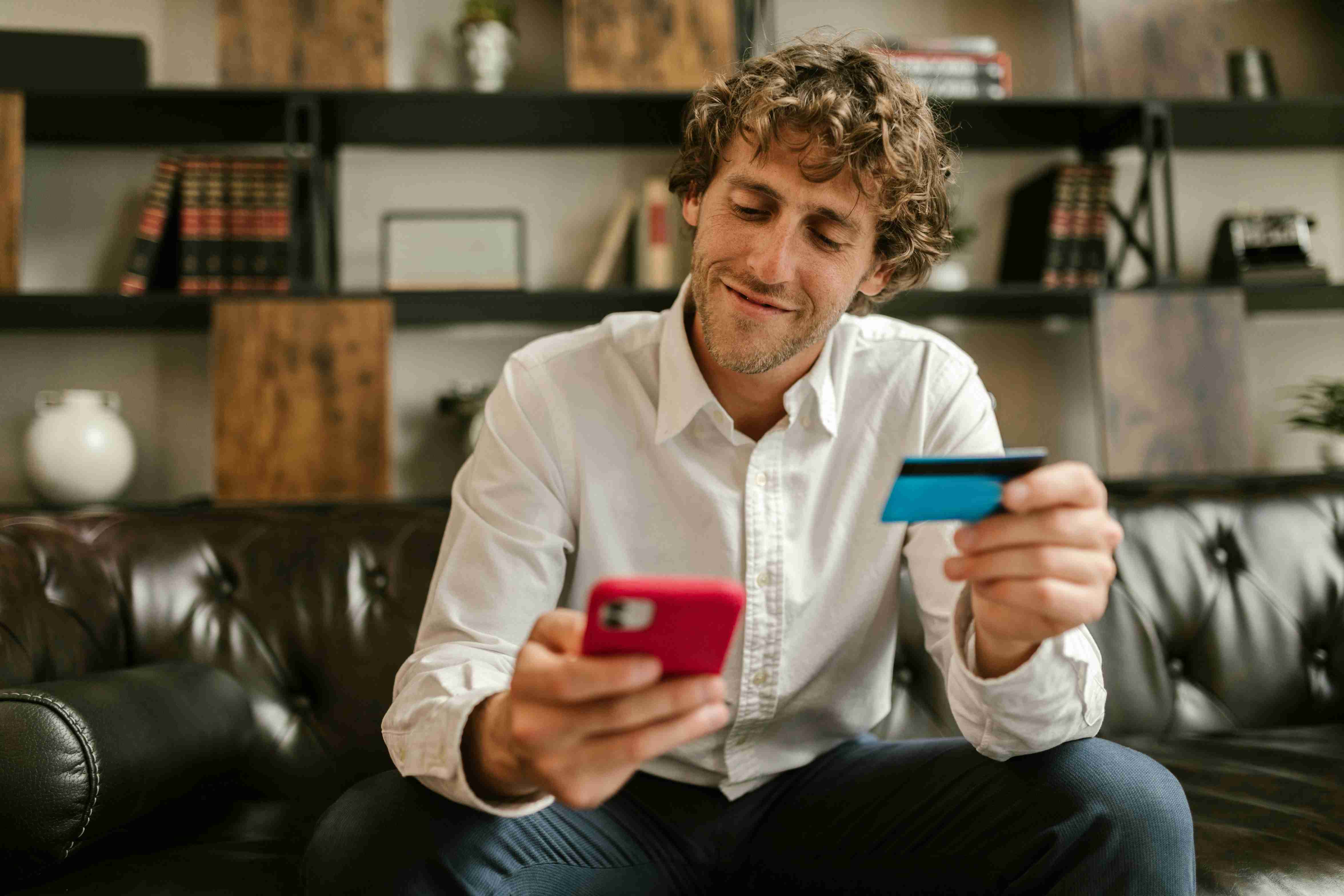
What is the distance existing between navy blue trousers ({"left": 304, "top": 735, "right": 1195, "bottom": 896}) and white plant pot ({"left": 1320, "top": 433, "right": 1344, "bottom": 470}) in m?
1.82

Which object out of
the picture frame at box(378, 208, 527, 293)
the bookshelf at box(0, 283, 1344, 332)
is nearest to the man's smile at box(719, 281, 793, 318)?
the bookshelf at box(0, 283, 1344, 332)

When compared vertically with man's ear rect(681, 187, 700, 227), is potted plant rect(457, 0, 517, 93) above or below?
above

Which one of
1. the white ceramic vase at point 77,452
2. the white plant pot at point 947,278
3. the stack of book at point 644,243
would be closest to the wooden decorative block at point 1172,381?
the white plant pot at point 947,278

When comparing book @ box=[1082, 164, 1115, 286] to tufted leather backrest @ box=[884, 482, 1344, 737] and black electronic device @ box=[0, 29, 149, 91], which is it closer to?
tufted leather backrest @ box=[884, 482, 1344, 737]

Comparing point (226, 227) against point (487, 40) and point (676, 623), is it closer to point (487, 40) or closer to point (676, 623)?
point (487, 40)

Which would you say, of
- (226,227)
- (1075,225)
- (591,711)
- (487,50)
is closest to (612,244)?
(487,50)

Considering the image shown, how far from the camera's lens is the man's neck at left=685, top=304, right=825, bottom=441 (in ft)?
4.18

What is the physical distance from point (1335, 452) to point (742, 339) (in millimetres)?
1978

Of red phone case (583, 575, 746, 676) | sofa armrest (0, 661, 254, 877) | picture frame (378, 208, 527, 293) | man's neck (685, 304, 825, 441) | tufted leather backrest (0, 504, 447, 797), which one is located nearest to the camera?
red phone case (583, 575, 746, 676)

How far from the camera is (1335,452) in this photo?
2445 mm

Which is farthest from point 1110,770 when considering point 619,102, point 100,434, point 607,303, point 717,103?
point 100,434

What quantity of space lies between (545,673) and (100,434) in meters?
1.95

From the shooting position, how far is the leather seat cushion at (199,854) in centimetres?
103

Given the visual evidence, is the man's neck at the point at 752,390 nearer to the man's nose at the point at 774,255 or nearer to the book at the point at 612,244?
the man's nose at the point at 774,255
